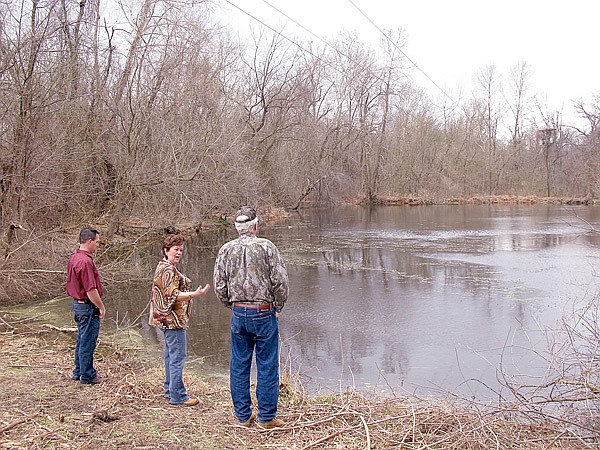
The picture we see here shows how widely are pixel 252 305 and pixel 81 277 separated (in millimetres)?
1845

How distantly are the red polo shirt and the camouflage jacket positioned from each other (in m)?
1.60

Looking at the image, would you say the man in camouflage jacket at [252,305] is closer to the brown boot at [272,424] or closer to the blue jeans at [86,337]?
the brown boot at [272,424]

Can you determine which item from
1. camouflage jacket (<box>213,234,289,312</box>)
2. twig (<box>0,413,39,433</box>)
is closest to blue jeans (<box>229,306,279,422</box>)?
camouflage jacket (<box>213,234,289,312</box>)

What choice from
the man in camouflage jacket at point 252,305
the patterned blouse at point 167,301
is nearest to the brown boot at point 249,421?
the man in camouflage jacket at point 252,305

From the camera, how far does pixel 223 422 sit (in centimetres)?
438

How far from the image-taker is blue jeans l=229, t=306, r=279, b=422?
419 centimetres

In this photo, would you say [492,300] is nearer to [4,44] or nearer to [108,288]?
[108,288]

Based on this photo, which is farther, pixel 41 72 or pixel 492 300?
pixel 41 72

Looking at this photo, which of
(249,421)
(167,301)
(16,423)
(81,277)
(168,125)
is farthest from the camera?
(168,125)

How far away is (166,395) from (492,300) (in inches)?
308

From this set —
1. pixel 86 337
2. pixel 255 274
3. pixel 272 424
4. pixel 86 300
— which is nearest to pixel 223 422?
pixel 272 424

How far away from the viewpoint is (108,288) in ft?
41.1

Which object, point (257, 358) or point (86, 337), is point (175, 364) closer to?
point (257, 358)

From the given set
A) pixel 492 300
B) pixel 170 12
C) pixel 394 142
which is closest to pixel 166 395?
pixel 492 300
